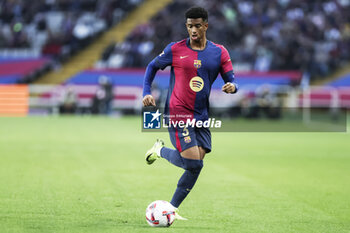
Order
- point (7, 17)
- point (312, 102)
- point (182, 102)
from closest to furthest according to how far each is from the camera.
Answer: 1. point (182, 102)
2. point (312, 102)
3. point (7, 17)

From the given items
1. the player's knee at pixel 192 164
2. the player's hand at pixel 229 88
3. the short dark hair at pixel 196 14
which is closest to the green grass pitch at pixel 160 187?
the player's knee at pixel 192 164

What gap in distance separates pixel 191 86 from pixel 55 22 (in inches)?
1168

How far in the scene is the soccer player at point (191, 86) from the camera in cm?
680

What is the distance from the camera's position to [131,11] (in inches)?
1500

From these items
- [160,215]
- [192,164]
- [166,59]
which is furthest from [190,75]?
[160,215]

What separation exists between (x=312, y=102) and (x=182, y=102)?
78.6 feet

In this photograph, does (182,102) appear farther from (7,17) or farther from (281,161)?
(7,17)

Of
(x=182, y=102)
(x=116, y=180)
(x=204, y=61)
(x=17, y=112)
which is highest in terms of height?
(x=204, y=61)

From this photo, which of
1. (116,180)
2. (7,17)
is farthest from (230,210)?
(7,17)

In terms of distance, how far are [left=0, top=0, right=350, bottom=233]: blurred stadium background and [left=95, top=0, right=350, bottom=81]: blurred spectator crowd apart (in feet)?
0.23

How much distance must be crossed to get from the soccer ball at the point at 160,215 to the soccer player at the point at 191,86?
9.0 inches

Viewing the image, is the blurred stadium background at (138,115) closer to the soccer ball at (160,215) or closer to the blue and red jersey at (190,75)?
the soccer ball at (160,215)

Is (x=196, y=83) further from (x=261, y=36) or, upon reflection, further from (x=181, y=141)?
(x=261, y=36)

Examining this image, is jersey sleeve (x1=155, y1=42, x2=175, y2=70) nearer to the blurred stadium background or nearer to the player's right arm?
the player's right arm
